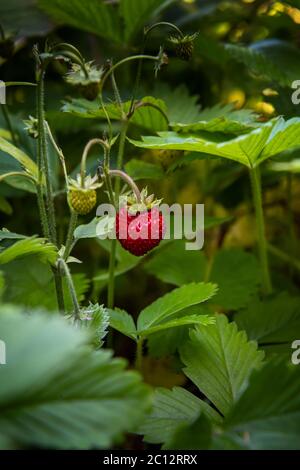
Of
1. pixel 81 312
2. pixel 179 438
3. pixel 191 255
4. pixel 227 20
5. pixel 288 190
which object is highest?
pixel 227 20

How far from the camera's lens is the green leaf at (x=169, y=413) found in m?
0.64

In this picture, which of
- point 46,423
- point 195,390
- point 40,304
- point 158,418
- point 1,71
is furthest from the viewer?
point 1,71

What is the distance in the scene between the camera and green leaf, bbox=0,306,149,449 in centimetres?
40

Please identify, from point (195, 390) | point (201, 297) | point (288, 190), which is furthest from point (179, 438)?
point (288, 190)

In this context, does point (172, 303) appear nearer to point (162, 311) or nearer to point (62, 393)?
point (162, 311)

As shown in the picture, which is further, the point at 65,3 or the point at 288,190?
the point at 288,190

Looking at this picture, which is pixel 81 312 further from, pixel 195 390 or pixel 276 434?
pixel 195 390

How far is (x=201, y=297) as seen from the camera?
2.42 feet

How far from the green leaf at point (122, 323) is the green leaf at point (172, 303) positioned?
0.01 metres

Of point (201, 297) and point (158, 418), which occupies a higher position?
point (201, 297)

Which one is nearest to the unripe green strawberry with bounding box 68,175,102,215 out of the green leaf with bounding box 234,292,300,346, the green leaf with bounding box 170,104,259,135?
the green leaf with bounding box 170,104,259,135

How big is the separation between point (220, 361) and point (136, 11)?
2.37 ft

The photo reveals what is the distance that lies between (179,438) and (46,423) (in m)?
0.17

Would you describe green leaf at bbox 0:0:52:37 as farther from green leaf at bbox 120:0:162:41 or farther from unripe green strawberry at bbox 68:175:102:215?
unripe green strawberry at bbox 68:175:102:215
